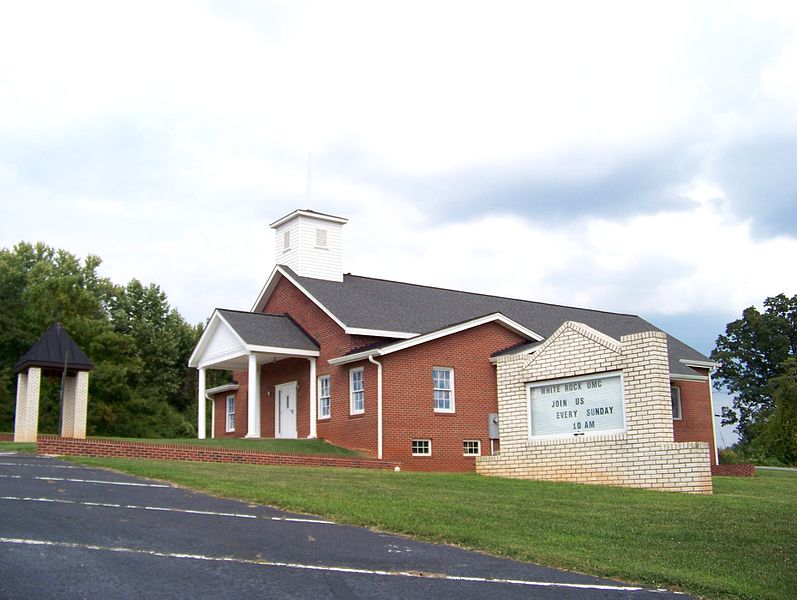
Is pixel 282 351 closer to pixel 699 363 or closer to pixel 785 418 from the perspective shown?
pixel 699 363

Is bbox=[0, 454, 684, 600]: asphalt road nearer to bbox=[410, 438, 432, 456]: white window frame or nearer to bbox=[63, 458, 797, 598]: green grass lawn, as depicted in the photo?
bbox=[63, 458, 797, 598]: green grass lawn

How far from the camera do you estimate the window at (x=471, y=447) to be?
27703mm

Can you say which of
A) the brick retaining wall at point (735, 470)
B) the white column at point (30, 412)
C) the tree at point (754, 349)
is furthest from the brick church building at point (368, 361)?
the tree at point (754, 349)

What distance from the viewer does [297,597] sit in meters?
7.36

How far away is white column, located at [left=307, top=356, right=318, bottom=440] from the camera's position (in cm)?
2850

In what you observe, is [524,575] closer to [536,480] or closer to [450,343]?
[536,480]

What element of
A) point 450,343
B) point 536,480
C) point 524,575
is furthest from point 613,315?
point 524,575

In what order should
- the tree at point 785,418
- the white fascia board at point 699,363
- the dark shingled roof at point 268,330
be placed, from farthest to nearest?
the white fascia board at point 699,363 → the dark shingled roof at point 268,330 → the tree at point 785,418

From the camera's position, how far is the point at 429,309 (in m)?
31.7

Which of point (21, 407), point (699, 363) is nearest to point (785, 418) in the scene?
point (21, 407)

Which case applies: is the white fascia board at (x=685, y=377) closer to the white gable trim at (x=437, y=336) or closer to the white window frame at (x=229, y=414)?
the white gable trim at (x=437, y=336)

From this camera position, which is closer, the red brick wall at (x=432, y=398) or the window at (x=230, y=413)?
the red brick wall at (x=432, y=398)

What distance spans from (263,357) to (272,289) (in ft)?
14.1

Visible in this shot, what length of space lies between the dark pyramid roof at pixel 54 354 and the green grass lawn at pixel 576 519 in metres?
8.89
